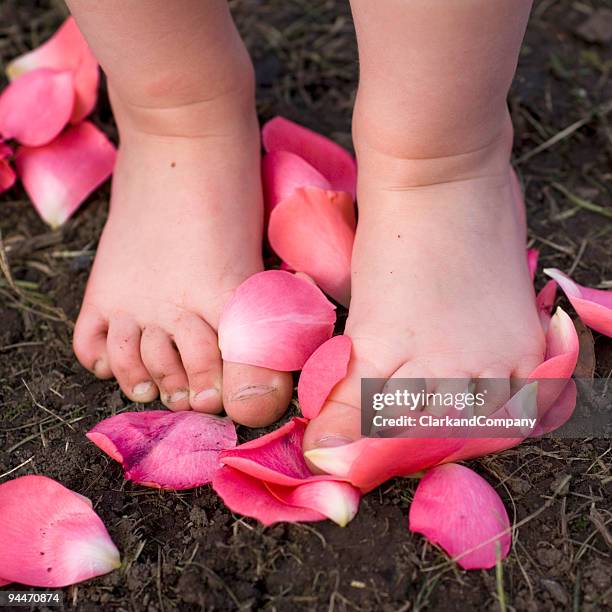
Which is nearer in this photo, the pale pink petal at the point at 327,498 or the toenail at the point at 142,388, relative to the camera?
the pale pink petal at the point at 327,498

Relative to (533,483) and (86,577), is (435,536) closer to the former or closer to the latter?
(533,483)

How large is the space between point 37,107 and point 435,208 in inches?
26.9

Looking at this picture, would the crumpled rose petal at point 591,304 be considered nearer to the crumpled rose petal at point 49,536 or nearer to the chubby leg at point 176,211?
the chubby leg at point 176,211

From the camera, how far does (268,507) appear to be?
0.84m

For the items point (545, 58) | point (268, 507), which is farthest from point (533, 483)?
point (545, 58)

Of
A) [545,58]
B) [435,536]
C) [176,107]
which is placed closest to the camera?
[435,536]

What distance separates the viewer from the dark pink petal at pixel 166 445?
2.97ft

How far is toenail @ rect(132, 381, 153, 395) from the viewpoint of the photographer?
3.41 ft

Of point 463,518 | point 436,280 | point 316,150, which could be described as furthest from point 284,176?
point 463,518

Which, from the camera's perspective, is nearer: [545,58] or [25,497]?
[25,497]

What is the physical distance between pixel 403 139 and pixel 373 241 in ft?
0.44

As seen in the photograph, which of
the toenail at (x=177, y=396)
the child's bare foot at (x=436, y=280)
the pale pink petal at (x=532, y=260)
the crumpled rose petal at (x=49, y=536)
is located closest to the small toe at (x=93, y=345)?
the toenail at (x=177, y=396)

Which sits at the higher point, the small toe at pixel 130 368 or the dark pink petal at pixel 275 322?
the dark pink petal at pixel 275 322

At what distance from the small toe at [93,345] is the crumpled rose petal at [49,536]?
0.21 meters
